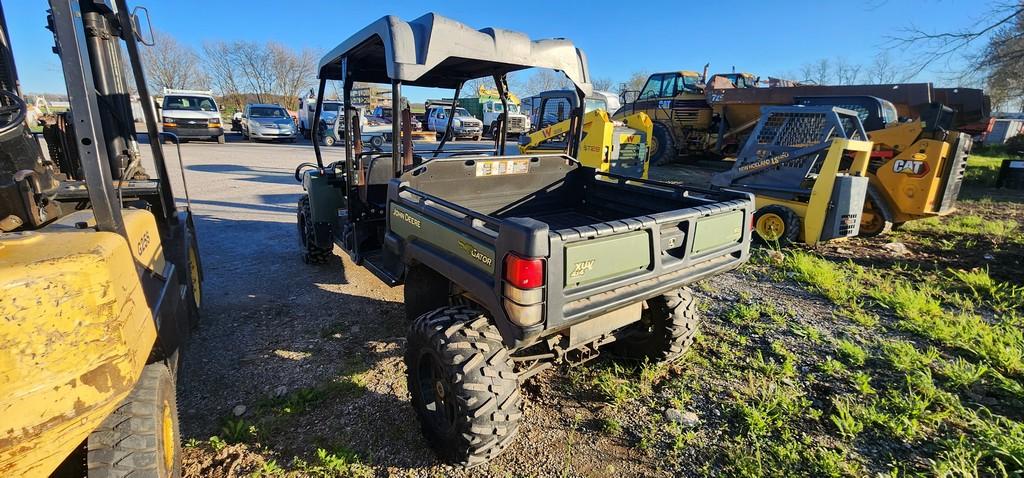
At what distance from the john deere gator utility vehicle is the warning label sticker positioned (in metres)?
0.01

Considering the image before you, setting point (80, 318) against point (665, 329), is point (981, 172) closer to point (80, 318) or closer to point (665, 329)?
point (665, 329)

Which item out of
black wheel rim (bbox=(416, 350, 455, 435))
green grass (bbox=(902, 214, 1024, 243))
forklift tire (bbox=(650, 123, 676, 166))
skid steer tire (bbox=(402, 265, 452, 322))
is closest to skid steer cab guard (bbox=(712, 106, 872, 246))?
green grass (bbox=(902, 214, 1024, 243))

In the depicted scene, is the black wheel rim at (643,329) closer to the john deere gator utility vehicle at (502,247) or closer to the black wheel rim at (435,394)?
the john deere gator utility vehicle at (502,247)

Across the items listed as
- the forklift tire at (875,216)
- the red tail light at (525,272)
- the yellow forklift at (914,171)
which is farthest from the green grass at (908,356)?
the yellow forklift at (914,171)

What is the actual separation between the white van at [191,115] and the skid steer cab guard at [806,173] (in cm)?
1969

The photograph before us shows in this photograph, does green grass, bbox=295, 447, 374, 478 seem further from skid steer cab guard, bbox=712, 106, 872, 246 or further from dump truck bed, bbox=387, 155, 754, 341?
skid steer cab guard, bbox=712, 106, 872, 246

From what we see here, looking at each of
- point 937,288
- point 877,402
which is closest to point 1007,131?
point 937,288

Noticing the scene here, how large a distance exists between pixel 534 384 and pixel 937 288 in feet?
15.0

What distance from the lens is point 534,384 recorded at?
10.5 feet

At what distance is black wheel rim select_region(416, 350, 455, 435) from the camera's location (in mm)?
2381

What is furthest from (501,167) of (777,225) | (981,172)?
(981,172)

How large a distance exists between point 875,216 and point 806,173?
1.65 meters

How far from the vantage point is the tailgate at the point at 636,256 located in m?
2.07

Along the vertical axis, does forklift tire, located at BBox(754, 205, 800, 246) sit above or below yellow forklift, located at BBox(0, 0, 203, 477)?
below
